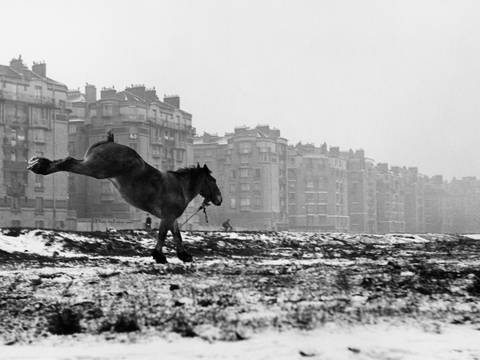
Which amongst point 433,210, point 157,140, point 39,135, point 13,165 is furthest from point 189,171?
point 433,210

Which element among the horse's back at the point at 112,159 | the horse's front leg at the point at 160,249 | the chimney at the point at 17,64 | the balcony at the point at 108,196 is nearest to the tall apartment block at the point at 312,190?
the balcony at the point at 108,196

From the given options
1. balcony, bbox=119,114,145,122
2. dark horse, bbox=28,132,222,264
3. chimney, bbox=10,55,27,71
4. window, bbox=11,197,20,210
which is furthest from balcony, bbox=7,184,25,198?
dark horse, bbox=28,132,222,264

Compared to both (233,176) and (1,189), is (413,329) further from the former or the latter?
(233,176)

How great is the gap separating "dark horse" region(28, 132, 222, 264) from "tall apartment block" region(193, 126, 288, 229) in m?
104

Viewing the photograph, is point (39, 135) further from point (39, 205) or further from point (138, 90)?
point (138, 90)

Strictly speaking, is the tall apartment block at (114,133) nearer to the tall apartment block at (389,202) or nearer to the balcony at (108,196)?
the balcony at (108,196)

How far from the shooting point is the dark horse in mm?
11499

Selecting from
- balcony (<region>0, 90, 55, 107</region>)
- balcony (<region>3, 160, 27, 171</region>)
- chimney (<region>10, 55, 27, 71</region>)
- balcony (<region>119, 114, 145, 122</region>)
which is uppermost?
chimney (<region>10, 55, 27, 71</region>)

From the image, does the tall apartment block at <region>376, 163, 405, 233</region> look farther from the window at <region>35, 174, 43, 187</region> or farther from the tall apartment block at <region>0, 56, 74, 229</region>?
the window at <region>35, 174, 43, 187</region>

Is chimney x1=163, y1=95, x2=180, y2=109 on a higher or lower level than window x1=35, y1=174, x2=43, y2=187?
higher

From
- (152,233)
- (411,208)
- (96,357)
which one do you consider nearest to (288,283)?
(96,357)

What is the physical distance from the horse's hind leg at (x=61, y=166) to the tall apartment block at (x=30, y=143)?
224 feet

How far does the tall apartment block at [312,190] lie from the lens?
135m

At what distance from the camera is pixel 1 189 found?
3041 inches
